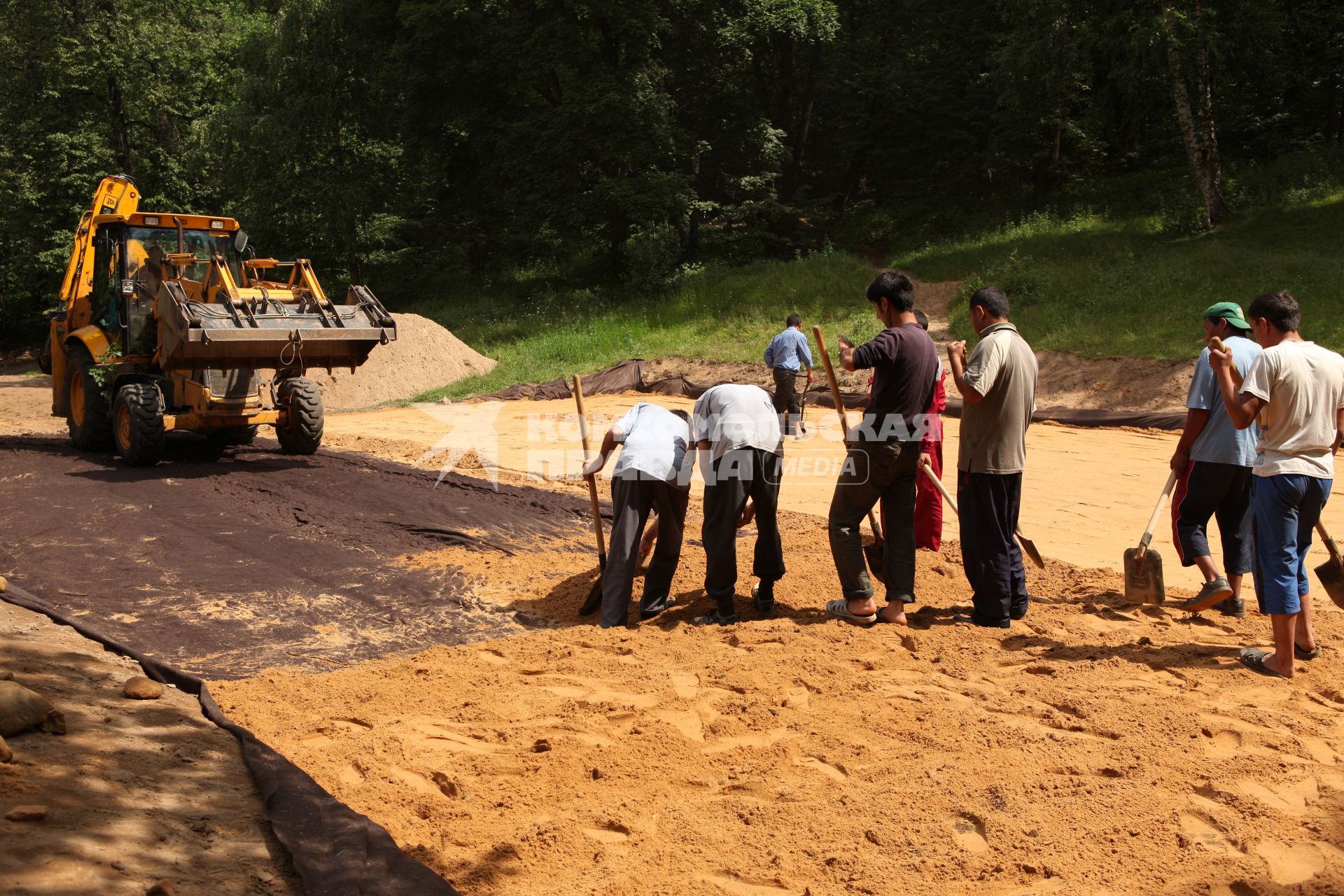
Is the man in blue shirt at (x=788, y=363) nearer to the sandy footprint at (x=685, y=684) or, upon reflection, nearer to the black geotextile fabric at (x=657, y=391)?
the black geotextile fabric at (x=657, y=391)

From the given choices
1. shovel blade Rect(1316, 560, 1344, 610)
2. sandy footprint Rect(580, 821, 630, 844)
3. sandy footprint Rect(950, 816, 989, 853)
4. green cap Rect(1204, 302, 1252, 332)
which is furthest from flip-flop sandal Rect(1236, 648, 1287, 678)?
sandy footprint Rect(580, 821, 630, 844)

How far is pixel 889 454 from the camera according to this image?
600cm

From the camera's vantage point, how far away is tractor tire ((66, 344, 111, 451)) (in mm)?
12305

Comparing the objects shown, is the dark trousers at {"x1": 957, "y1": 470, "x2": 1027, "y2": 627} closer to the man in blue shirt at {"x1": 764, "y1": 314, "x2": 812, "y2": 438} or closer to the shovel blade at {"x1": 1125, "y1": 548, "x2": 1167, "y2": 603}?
the shovel blade at {"x1": 1125, "y1": 548, "x2": 1167, "y2": 603}

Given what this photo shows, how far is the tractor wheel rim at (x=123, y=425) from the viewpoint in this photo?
38.4ft

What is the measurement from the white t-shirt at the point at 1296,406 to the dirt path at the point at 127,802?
4809mm

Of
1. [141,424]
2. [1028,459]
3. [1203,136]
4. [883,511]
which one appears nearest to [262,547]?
[141,424]

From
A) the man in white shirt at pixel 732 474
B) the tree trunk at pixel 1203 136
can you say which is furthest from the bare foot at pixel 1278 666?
A: the tree trunk at pixel 1203 136

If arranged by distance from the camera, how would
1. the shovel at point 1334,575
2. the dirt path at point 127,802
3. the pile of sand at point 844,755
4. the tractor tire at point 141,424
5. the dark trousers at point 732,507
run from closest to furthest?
the dirt path at point 127,802 → the pile of sand at point 844,755 → the shovel at point 1334,575 → the dark trousers at point 732,507 → the tractor tire at point 141,424

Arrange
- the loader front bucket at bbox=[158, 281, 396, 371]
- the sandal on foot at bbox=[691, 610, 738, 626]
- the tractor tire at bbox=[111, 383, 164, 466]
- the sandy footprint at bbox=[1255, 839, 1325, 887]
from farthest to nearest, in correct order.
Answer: the tractor tire at bbox=[111, 383, 164, 466], the loader front bucket at bbox=[158, 281, 396, 371], the sandal on foot at bbox=[691, 610, 738, 626], the sandy footprint at bbox=[1255, 839, 1325, 887]

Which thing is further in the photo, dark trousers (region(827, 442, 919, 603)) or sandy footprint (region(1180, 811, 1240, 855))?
dark trousers (region(827, 442, 919, 603))

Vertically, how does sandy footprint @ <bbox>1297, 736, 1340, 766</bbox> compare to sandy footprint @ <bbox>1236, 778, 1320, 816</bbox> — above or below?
above

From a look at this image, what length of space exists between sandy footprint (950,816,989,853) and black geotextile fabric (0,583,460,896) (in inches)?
72.6

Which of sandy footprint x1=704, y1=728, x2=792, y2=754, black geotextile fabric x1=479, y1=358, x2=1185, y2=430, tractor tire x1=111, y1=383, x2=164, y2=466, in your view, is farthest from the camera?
black geotextile fabric x1=479, y1=358, x2=1185, y2=430
